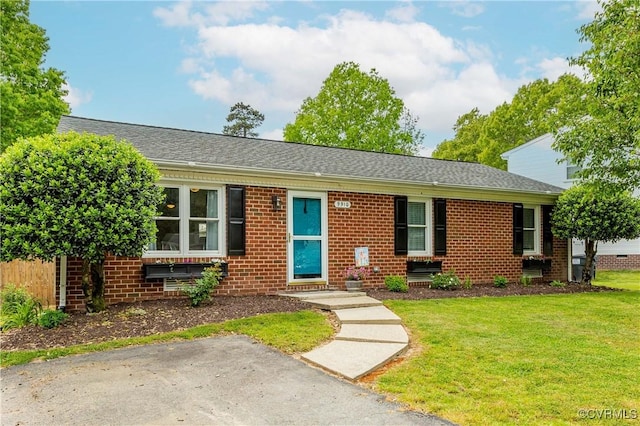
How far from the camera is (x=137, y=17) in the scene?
11773 millimetres

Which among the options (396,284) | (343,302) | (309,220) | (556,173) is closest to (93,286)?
(343,302)

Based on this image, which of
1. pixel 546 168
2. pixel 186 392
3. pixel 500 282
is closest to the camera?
pixel 186 392

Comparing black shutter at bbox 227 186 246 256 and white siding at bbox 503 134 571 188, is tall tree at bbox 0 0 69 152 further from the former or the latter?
white siding at bbox 503 134 571 188

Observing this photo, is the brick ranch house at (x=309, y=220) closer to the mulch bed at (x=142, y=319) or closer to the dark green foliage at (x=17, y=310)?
the dark green foliage at (x=17, y=310)

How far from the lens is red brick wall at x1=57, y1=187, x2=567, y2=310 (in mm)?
7633

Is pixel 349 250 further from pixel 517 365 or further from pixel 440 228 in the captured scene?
pixel 517 365

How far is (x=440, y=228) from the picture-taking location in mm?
→ 10852

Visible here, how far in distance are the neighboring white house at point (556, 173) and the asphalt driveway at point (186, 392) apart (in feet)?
58.0

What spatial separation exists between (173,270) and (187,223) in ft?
3.00

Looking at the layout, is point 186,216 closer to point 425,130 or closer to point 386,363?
point 386,363

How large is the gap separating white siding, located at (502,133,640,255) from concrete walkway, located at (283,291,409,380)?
51.9 feet

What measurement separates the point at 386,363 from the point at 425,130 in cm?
3188

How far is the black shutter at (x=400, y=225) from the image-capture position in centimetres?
1033

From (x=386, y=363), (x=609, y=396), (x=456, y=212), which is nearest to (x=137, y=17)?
(x=456, y=212)
